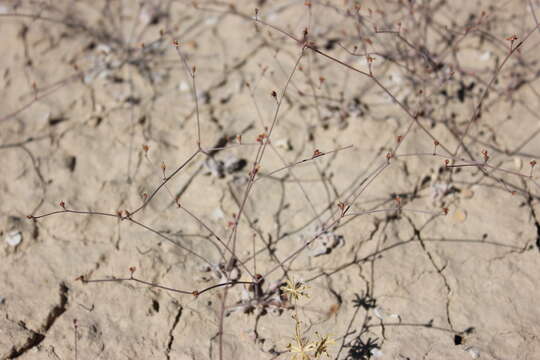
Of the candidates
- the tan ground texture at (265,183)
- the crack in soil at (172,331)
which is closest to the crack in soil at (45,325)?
the tan ground texture at (265,183)

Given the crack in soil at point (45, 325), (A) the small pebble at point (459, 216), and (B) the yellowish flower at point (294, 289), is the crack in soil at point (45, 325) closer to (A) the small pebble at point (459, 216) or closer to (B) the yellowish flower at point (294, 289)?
(B) the yellowish flower at point (294, 289)

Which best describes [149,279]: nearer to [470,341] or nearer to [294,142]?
[294,142]

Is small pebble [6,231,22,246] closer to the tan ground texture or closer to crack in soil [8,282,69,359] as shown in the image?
the tan ground texture

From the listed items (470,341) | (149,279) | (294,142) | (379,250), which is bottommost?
(470,341)

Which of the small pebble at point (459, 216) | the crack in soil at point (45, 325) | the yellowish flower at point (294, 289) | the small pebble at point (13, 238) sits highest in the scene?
the small pebble at point (459, 216)

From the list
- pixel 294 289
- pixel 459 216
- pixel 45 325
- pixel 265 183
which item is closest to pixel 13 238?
pixel 45 325

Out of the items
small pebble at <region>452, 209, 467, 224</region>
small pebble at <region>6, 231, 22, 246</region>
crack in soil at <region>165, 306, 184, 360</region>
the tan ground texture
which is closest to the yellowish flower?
the tan ground texture

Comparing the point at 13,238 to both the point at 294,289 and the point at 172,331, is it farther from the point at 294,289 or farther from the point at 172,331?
the point at 294,289

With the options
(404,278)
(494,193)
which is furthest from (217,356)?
(494,193)
